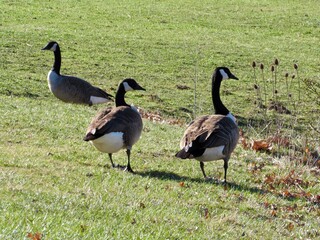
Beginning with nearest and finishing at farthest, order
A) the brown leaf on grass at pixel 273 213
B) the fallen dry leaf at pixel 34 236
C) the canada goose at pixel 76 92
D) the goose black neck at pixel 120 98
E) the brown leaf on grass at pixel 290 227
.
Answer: the fallen dry leaf at pixel 34 236
the brown leaf on grass at pixel 290 227
the brown leaf on grass at pixel 273 213
the goose black neck at pixel 120 98
the canada goose at pixel 76 92

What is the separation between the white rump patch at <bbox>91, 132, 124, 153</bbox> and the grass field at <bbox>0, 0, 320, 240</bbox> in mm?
305

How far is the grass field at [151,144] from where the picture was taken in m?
7.86

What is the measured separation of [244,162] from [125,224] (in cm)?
488

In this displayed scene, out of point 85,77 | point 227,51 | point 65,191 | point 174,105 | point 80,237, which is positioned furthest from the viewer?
point 227,51

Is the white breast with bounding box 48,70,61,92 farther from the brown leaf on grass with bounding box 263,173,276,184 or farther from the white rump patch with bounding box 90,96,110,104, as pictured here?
the brown leaf on grass with bounding box 263,173,276,184

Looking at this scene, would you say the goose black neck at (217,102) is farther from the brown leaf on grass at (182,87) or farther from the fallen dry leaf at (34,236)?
the brown leaf on grass at (182,87)

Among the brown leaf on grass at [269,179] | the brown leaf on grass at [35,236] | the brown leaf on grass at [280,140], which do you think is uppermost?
the brown leaf on grass at [35,236]

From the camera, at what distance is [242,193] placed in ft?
32.1

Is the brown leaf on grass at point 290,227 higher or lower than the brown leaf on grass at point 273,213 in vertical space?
higher

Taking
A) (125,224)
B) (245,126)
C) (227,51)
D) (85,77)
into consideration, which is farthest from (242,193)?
(227,51)

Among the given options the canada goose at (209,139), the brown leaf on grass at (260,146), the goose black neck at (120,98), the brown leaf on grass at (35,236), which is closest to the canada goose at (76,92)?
the brown leaf on grass at (260,146)

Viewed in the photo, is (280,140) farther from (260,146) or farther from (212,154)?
(212,154)

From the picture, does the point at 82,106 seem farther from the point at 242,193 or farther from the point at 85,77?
the point at 242,193

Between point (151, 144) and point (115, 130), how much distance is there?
244cm
